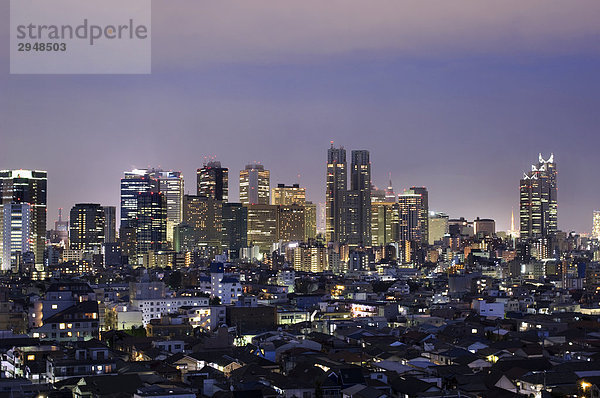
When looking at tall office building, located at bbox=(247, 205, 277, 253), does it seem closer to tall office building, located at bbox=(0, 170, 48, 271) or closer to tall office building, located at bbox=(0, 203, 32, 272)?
tall office building, located at bbox=(0, 170, 48, 271)

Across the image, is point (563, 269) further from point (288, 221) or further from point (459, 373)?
point (459, 373)

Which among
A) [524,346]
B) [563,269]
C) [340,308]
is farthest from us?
[563,269]

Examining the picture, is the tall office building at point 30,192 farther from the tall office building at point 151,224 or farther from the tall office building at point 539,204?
the tall office building at point 539,204

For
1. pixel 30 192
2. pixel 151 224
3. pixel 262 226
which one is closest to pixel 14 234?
pixel 30 192

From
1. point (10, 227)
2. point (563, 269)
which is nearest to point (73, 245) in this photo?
point (10, 227)

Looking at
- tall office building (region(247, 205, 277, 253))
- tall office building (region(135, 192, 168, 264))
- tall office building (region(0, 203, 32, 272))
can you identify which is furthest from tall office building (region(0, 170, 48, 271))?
tall office building (region(247, 205, 277, 253))

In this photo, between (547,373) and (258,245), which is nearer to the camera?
→ (547,373)

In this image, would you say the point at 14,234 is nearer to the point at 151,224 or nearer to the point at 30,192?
the point at 30,192
